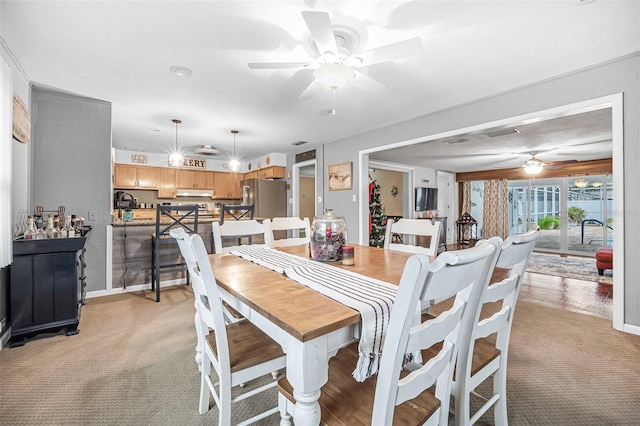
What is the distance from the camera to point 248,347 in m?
1.28

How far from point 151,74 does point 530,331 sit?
423cm

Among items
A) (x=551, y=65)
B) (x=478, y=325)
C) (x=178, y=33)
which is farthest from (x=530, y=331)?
(x=178, y=33)

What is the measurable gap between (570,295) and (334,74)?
397cm

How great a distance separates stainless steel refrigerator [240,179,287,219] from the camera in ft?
20.7

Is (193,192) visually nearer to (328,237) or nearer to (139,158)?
(139,158)

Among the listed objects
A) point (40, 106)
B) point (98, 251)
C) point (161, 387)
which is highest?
point (40, 106)

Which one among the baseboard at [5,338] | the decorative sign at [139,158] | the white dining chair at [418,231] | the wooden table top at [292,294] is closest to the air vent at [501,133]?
the white dining chair at [418,231]

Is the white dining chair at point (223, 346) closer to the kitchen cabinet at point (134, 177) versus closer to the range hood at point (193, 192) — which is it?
the kitchen cabinet at point (134, 177)

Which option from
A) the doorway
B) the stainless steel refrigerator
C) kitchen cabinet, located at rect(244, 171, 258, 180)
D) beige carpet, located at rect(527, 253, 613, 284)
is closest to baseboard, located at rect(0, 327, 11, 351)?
the stainless steel refrigerator

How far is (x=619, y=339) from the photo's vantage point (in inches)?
91.4

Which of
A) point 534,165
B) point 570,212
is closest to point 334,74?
point 534,165

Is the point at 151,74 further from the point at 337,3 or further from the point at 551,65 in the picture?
the point at 551,65

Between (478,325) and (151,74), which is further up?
(151,74)

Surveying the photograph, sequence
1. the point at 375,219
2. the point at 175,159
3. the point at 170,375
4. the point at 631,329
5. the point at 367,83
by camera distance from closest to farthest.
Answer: the point at 170,375, the point at 631,329, the point at 367,83, the point at 175,159, the point at 375,219
